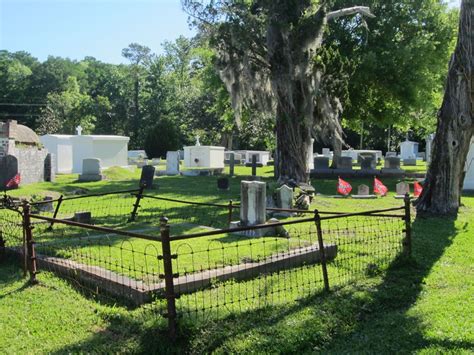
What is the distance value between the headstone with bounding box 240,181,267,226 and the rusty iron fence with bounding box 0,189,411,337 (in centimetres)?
29

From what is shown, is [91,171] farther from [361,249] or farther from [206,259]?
[361,249]

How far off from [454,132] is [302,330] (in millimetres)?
9069

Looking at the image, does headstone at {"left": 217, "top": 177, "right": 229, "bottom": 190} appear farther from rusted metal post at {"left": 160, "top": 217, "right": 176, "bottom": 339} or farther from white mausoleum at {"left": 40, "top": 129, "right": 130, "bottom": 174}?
rusted metal post at {"left": 160, "top": 217, "right": 176, "bottom": 339}

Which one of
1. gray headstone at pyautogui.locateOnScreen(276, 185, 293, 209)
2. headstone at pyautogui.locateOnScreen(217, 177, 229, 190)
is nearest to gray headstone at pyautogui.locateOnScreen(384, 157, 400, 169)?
headstone at pyautogui.locateOnScreen(217, 177, 229, 190)

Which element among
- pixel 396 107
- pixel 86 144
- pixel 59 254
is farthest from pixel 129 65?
pixel 59 254

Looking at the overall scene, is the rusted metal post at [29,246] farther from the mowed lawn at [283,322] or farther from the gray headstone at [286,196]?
the gray headstone at [286,196]

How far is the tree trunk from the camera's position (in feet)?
38.9

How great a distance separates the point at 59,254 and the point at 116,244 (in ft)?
3.77

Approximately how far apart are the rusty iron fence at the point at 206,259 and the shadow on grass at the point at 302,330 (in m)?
0.20

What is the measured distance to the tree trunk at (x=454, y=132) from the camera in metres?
11.8

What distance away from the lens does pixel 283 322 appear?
5121 millimetres

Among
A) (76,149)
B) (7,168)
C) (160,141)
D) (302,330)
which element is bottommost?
(302,330)

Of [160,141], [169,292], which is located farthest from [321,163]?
[169,292]

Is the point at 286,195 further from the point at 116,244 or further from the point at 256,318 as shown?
the point at 256,318
